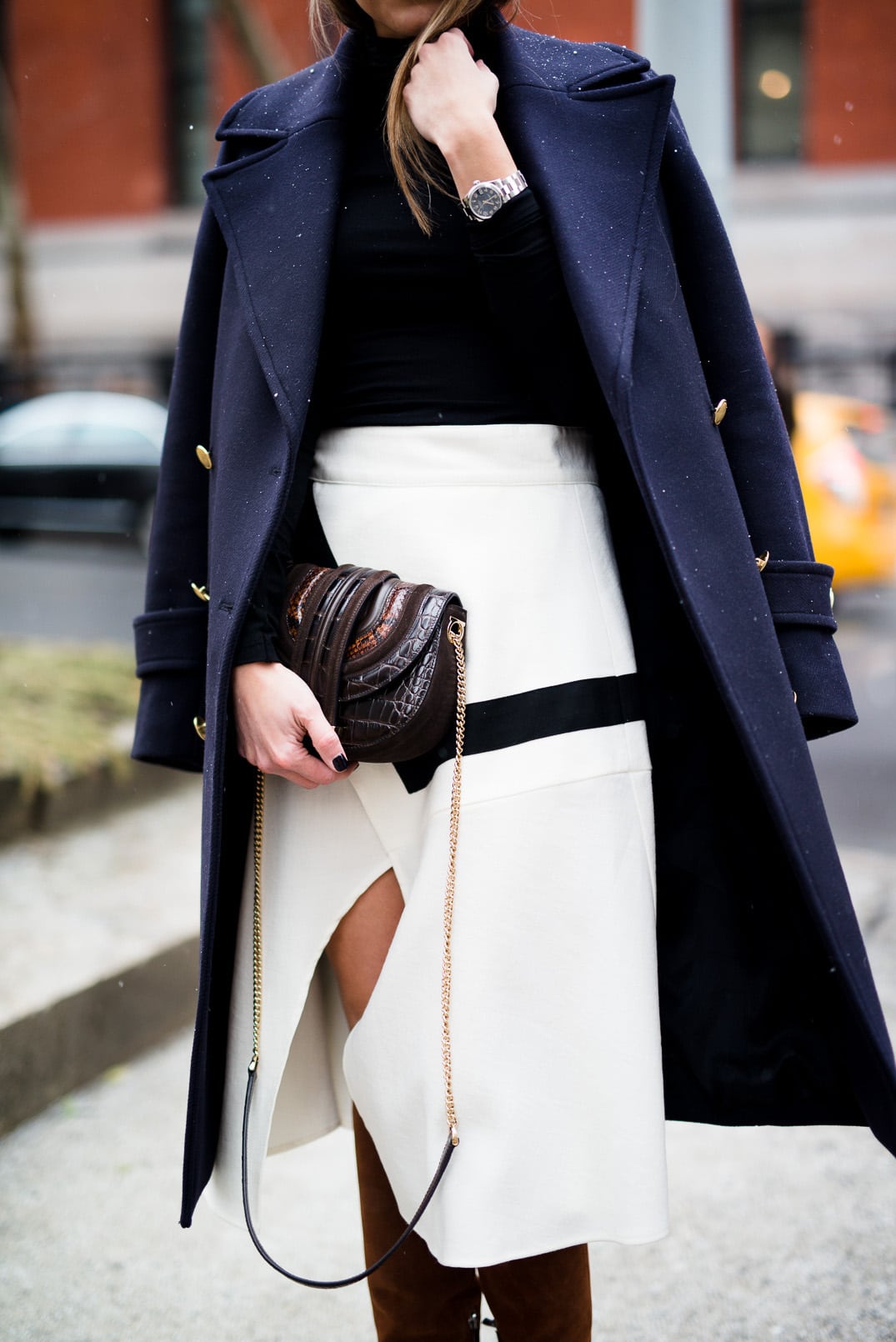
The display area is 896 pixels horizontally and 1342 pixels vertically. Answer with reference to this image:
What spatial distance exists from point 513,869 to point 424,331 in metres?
0.63

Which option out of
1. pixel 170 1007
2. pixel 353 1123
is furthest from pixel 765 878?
pixel 170 1007

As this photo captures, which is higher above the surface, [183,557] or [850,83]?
[183,557]

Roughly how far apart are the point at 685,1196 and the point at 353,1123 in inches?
45.0

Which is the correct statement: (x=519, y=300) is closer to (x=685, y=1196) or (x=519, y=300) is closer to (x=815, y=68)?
(x=685, y=1196)

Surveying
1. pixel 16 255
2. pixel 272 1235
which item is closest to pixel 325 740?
pixel 272 1235

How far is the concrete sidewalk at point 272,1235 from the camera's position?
2172 millimetres

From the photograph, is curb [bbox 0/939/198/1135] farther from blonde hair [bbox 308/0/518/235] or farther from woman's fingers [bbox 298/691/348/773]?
blonde hair [bbox 308/0/518/235]

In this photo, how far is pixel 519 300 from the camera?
4.64 ft

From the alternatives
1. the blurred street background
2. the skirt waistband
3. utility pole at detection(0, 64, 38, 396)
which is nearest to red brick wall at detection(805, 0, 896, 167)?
the blurred street background

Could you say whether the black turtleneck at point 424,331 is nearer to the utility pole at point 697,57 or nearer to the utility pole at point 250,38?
the utility pole at point 697,57

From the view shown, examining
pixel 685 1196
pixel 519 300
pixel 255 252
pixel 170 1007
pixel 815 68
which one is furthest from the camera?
pixel 815 68

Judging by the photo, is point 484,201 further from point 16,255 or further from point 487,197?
point 16,255

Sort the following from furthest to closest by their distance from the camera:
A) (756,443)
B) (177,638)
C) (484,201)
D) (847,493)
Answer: (847,493)
(177,638)
(756,443)
(484,201)

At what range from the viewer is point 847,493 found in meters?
7.81
